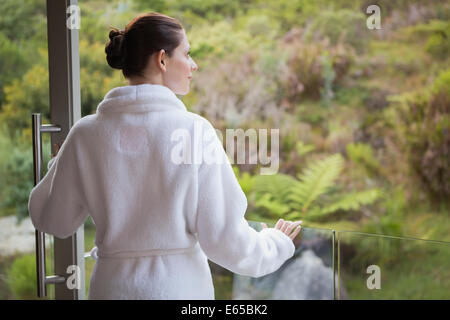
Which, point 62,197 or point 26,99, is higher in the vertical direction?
point 26,99

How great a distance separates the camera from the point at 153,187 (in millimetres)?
964

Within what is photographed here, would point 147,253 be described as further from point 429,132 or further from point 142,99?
point 429,132

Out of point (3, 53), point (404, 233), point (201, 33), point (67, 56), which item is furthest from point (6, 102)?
point (404, 233)

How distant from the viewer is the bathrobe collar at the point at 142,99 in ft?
3.18

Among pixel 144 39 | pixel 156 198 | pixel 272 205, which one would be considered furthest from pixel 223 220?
pixel 272 205

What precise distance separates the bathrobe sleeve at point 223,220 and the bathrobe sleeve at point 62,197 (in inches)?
10.6

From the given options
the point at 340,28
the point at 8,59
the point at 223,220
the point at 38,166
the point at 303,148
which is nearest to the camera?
the point at 223,220

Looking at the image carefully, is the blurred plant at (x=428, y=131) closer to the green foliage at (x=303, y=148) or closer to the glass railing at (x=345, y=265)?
the green foliage at (x=303, y=148)

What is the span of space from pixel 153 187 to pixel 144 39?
0.29 m

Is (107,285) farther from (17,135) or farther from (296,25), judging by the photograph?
(296,25)

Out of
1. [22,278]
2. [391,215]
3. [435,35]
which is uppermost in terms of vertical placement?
[435,35]

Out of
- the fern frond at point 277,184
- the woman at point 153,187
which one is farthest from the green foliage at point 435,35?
the woman at point 153,187

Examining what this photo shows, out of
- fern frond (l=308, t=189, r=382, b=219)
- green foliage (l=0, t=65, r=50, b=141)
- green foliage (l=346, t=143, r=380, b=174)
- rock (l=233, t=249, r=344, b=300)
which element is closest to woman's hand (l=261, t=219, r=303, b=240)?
rock (l=233, t=249, r=344, b=300)

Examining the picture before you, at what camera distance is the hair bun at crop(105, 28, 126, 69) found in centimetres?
101
